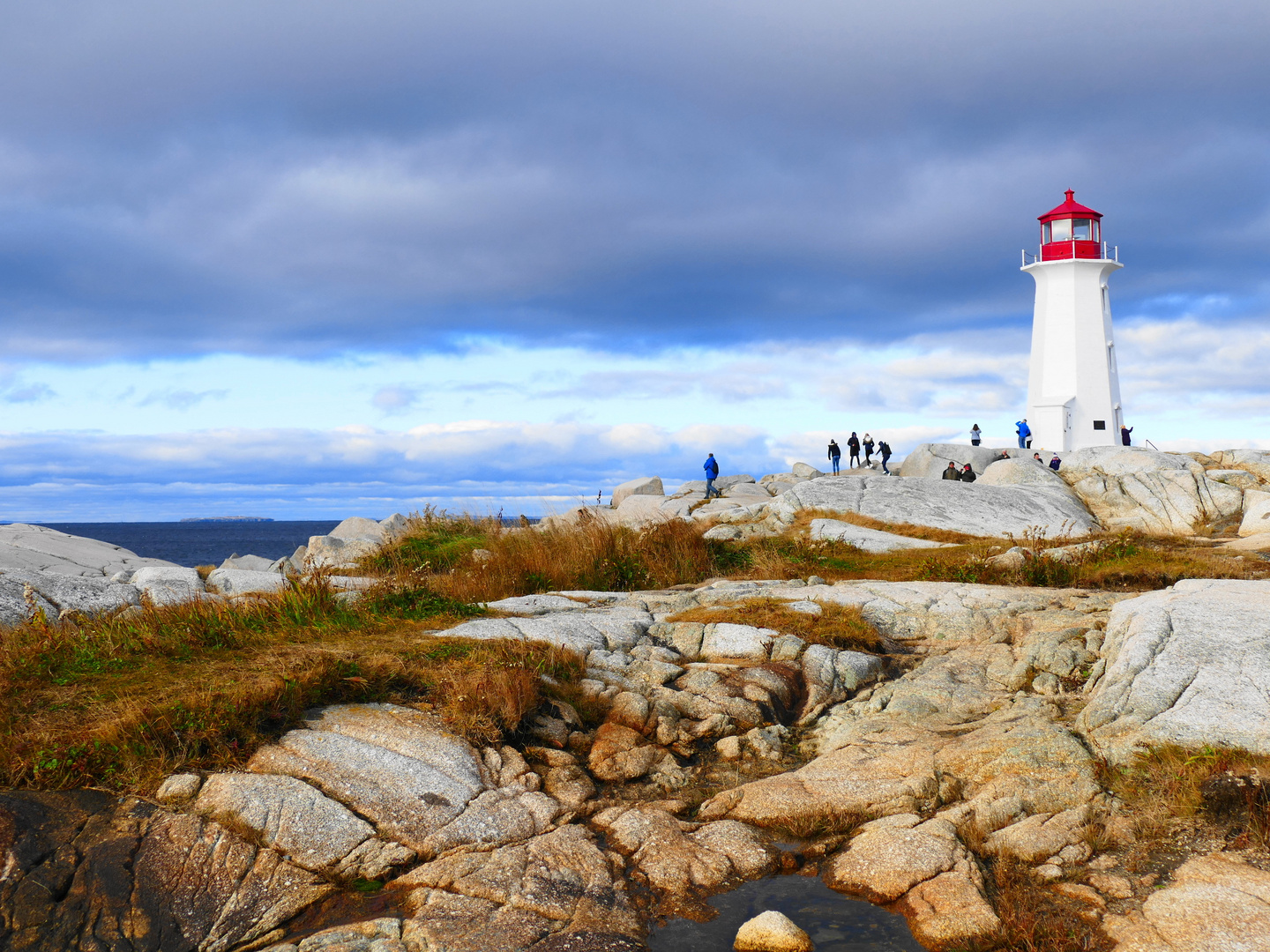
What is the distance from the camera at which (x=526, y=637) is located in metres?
9.39

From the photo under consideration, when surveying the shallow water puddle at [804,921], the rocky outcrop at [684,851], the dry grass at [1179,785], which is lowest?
the shallow water puddle at [804,921]

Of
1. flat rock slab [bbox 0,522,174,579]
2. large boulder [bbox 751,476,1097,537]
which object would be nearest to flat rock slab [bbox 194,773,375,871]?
flat rock slab [bbox 0,522,174,579]

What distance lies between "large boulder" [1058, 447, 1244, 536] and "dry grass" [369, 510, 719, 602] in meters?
16.2

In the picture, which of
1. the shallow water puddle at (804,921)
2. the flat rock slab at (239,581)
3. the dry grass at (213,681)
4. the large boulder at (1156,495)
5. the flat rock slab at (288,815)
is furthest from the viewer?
the large boulder at (1156,495)

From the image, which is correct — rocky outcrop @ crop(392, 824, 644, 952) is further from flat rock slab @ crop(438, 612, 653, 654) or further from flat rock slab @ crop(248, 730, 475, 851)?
flat rock slab @ crop(438, 612, 653, 654)

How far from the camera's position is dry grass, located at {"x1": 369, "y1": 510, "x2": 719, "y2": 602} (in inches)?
521

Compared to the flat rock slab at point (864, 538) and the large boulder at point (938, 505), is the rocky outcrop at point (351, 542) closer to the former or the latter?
the flat rock slab at point (864, 538)

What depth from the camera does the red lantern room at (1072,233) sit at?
40406 millimetres

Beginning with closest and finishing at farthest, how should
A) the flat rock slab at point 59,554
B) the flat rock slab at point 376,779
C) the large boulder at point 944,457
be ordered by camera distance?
the flat rock slab at point 376,779 → the flat rock slab at point 59,554 → the large boulder at point 944,457

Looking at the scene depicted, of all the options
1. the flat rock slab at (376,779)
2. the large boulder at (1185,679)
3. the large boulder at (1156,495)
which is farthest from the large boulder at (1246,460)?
the flat rock slab at (376,779)

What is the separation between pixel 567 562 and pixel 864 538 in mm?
6842

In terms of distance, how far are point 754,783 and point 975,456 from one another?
35.1 m

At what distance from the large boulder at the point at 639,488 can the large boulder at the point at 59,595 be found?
73.8 ft

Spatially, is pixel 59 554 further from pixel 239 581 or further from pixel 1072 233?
pixel 1072 233
